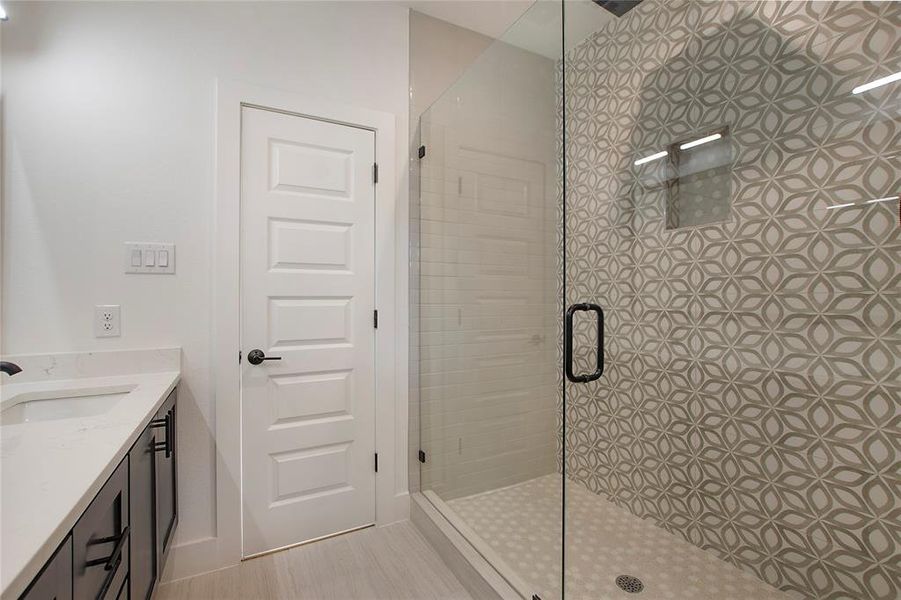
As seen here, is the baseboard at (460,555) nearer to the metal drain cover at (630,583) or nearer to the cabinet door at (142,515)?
the metal drain cover at (630,583)

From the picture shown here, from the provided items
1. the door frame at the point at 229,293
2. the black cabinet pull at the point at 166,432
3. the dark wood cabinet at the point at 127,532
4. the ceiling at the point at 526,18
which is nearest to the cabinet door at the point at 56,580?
the dark wood cabinet at the point at 127,532

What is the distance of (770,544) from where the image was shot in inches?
62.8

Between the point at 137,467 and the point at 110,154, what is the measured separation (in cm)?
125

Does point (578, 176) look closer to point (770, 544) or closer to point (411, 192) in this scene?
point (411, 192)

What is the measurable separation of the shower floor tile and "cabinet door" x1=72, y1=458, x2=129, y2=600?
127cm

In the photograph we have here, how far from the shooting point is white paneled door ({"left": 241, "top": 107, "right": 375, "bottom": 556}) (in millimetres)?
1817

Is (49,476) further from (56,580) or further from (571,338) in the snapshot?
(571,338)

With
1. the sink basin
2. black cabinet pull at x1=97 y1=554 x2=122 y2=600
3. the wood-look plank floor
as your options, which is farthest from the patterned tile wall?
the sink basin

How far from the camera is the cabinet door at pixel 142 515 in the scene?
1020 millimetres

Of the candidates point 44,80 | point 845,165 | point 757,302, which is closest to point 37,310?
point 44,80

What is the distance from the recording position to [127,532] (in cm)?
96

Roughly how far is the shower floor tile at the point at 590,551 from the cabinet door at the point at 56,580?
136 centimetres

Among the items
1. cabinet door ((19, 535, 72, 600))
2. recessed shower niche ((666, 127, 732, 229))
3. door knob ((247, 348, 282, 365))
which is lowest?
cabinet door ((19, 535, 72, 600))

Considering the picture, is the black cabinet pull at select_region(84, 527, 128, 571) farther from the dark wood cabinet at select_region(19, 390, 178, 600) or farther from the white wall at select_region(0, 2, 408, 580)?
the white wall at select_region(0, 2, 408, 580)
